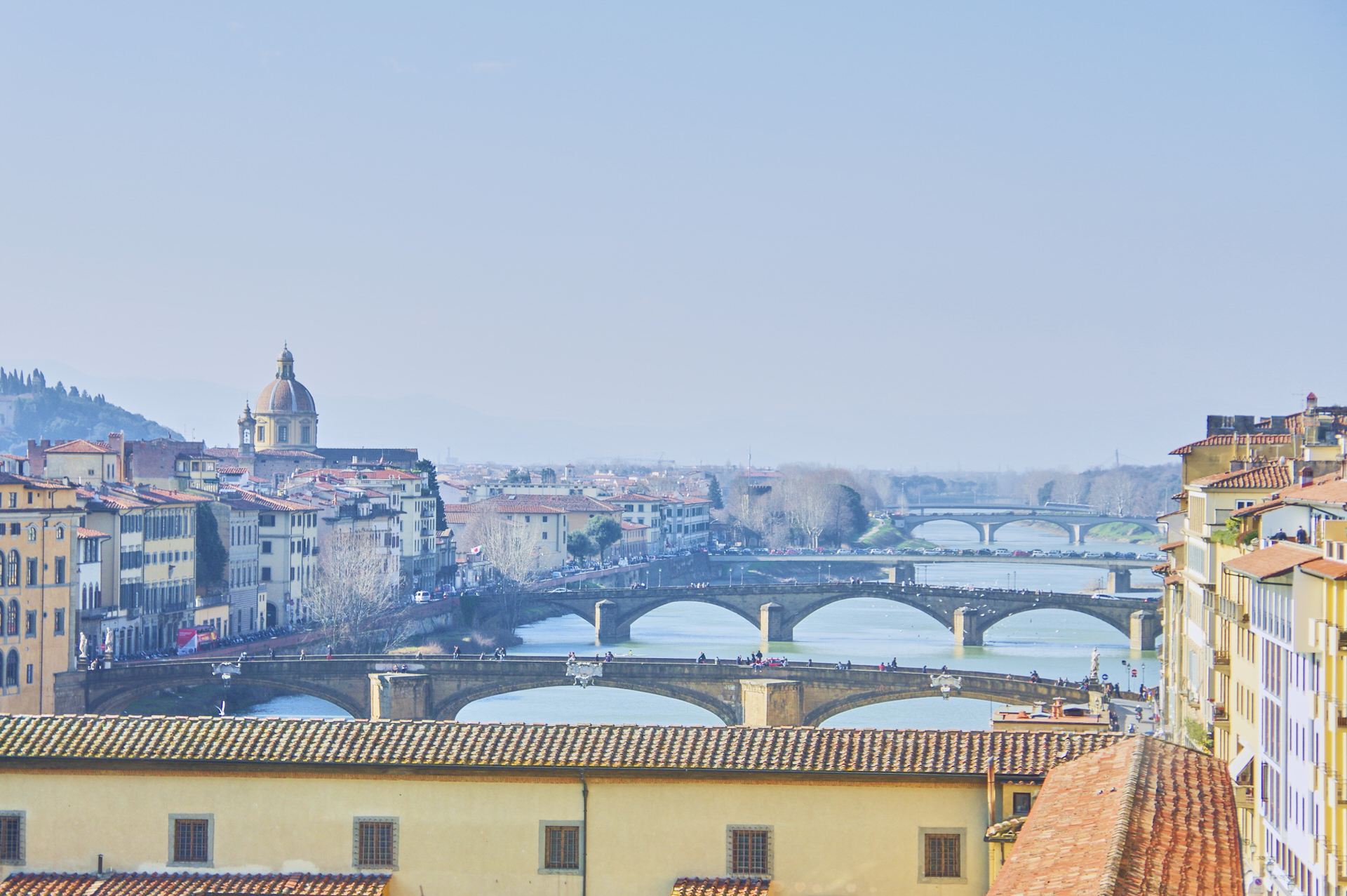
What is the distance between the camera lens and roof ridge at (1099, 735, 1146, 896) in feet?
35.9

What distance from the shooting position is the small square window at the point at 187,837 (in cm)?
1705

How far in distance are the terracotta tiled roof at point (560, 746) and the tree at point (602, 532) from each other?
7833 cm

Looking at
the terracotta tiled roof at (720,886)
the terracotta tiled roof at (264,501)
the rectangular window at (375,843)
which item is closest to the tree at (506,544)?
the terracotta tiled roof at (264,501)

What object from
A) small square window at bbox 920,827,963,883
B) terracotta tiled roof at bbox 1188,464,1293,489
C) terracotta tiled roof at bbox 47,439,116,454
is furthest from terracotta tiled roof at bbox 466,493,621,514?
small square window at bbox 920,827,963,883

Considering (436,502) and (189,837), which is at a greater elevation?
(436,502)

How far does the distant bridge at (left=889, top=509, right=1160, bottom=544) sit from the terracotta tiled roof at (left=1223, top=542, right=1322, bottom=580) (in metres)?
113

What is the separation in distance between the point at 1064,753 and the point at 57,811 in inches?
334

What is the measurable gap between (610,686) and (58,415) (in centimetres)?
15982

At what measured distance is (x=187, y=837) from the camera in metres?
17.1

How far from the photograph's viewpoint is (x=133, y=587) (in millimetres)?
55438

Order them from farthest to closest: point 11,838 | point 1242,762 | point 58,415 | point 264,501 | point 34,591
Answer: point 58,415, point 264,501, point 34,591, point 1242,762, point 11,838

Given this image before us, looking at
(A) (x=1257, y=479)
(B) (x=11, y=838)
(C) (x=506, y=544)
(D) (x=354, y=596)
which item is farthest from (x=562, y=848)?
(C) (x=506, y=544)

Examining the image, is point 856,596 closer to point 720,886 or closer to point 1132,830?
point 720,886

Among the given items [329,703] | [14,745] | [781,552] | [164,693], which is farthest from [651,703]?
[781,552]
